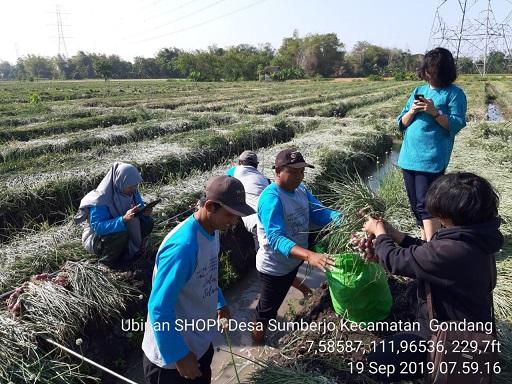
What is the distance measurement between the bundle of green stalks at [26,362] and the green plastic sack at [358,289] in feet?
5.64

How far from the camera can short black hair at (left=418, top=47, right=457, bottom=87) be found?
3.20 m

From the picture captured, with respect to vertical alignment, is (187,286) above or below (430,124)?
below

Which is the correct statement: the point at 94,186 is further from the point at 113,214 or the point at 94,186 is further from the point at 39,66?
the point at 39,66

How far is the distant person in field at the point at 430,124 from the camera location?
3266 millimetres

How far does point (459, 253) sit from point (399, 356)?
73cm

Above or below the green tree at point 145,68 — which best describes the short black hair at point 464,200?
Answer: below

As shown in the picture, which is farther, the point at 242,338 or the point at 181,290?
the point at 242,338

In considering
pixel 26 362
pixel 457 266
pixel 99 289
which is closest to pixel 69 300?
pixel 99 289

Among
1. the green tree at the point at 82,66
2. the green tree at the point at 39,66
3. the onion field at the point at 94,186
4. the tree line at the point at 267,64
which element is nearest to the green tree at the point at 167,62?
the tree line at the point at 267,64

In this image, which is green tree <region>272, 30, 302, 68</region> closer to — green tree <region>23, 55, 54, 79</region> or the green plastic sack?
green tree <region>23, 55, 54, 79</region>

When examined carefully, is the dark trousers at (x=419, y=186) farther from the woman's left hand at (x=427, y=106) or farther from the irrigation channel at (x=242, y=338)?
the irrigation channel at (x=242, y=338)

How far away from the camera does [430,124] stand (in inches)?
135

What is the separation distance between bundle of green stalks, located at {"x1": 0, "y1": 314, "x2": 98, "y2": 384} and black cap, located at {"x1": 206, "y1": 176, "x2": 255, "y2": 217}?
158 cm

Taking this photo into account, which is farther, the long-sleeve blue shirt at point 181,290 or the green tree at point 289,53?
the green tree at point 289,53
